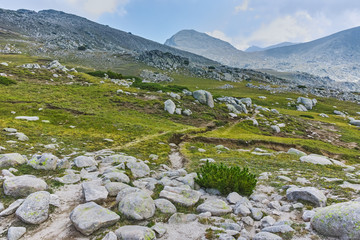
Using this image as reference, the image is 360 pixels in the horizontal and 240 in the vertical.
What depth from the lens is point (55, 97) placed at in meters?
36.5

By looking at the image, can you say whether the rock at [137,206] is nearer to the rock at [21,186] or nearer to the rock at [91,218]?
the rock at [91,218]

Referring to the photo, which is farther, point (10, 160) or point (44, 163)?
point (44, 163)

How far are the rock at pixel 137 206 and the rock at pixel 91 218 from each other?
0.48m

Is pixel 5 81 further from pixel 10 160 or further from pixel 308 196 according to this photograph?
pixel 308 196

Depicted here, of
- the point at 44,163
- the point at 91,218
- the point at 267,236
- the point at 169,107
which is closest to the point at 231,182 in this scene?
the point at 267,236

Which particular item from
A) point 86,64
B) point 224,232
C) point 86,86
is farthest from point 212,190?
point 86,64

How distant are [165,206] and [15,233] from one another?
481 centimetres

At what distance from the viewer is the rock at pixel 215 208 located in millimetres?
7691

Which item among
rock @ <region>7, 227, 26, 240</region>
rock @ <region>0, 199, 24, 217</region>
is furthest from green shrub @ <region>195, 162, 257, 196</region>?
rock @ <region>0, 199, 24, 217</region>

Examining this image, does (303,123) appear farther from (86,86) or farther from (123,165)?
(86,86)

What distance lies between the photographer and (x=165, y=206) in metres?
7.90

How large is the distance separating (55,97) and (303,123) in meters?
55.6

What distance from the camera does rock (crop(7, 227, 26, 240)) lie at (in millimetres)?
5965

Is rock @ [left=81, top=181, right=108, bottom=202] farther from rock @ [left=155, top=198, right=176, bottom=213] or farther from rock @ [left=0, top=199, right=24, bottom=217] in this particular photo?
rock @ [left=155, top=198, right=176, bottom=213]
